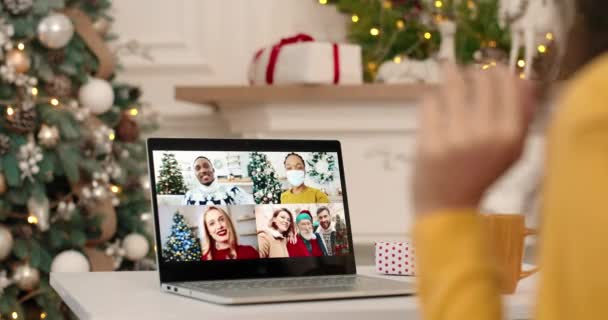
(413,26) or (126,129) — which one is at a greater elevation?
(413,26)

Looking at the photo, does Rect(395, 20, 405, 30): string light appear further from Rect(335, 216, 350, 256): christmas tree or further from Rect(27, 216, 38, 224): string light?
Rect(335, 216, 350, 256): christmas tree

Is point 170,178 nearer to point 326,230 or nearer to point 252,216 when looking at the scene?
point 252,216

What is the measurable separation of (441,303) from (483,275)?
1.0 inches

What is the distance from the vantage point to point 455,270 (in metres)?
0.52

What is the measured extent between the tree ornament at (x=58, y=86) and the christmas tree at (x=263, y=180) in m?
1.44

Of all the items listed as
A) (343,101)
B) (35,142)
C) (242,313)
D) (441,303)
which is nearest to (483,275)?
(441,303)

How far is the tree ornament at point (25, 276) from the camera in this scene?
268cm

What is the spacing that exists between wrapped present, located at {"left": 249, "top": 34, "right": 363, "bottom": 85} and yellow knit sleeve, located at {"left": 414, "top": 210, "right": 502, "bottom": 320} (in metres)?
2.34

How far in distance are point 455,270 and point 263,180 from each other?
3.04 ft

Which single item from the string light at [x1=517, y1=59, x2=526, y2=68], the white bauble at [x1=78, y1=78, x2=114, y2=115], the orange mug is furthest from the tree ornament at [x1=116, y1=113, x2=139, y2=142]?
the orange mug

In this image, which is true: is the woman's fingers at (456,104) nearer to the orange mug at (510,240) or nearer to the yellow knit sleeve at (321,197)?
the orange mug at (510,240)

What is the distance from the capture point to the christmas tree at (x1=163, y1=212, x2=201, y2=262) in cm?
132

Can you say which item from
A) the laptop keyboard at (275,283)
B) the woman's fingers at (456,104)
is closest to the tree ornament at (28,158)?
the laptop keyboard at (275,283)

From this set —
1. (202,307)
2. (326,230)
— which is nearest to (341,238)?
(326,230)
